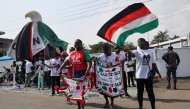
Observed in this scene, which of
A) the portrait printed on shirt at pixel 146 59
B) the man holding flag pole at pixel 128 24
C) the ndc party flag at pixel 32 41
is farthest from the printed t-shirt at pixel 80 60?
the ndc party flag at pixel 32 41

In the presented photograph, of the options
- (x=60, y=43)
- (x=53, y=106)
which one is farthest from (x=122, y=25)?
(x=60, y=43)

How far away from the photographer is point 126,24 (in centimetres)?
721

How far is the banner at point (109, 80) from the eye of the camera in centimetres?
682

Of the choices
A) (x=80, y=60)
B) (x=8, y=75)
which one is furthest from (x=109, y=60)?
(x=8, y=75)

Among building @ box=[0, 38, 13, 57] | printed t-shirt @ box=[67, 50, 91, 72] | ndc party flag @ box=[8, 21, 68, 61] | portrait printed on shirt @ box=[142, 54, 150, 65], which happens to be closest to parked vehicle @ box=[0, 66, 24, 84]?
ndc party flag @ box=[8, 21, 68, 61]

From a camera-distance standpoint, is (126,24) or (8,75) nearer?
(126,24)

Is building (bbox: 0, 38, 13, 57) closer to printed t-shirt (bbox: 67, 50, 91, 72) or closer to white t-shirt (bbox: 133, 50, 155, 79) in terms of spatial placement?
printed t-shirt (bbox: 67, 50, 91, 72)

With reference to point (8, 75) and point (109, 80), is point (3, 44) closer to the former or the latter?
point (8, 75)

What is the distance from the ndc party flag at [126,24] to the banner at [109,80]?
35.0 inches

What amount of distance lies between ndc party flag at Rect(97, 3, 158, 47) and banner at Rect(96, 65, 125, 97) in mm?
888

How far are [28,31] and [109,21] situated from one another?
10.3 metres

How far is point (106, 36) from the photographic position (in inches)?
284

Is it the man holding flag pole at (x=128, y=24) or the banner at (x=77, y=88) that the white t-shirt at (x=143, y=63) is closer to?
the man holding flag pole at (x=128, y=24)

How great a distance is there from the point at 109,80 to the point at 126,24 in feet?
6.22
